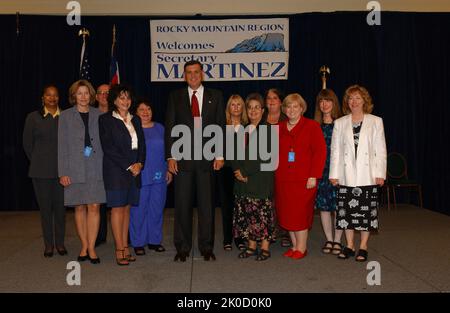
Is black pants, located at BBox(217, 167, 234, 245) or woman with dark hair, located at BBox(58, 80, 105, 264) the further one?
black pants, located at BBox(217, 167, 234, 245)

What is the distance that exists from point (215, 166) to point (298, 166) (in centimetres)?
69

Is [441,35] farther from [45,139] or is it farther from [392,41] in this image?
[45,139]

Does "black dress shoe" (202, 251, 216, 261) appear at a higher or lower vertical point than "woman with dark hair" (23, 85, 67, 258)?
lower

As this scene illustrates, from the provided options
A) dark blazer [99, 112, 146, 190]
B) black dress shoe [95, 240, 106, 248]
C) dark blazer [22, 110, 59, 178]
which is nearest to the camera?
dark blazer [99, 112, 146, 190]

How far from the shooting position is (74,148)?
12.6 ft

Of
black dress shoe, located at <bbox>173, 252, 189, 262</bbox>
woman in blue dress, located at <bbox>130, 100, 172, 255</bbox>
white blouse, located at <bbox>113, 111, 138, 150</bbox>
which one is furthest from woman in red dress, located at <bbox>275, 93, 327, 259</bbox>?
white blouse, located at <bbox>113, 111, 138, 150</bbox>

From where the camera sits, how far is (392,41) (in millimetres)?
7590

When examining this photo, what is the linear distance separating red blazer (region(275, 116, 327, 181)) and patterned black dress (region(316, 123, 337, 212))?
0.29m

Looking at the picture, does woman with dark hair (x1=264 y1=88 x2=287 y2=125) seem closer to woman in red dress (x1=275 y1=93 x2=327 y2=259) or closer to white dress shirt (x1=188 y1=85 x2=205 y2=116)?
woman in red dress (x1=275 y1=93 x2=327 y2=259)

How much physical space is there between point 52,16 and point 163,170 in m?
4.27

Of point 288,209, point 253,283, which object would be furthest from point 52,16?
point 253,283

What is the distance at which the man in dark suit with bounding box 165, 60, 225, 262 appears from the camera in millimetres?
3918

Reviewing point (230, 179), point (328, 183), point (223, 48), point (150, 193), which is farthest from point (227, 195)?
point (223, 48)

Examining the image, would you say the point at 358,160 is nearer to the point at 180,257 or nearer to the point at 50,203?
the point at 180,257
